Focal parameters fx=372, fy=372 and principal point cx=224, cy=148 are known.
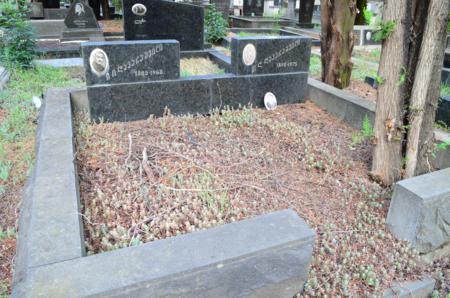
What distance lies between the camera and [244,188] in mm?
2836

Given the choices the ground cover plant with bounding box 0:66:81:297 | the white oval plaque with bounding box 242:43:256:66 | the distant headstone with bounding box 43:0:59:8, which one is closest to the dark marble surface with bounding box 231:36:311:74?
the white oval plaque with bounding box 242:43:256:66

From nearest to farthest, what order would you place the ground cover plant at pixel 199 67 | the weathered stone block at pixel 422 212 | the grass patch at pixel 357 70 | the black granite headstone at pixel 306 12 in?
the weathered stone block at pixel 422 212 < the ground cover plant at pixel 199 67 < the grass patch at pixel 357 70 < the black granite headstone at pixel 306 12

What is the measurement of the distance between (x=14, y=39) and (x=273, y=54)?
4.71 meters

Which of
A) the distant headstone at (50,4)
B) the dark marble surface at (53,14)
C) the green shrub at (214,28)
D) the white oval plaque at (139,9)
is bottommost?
the green shrub at (214,28)

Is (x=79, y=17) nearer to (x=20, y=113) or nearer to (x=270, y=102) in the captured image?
(x=20, y=113)

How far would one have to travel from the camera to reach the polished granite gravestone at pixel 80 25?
9961 millimetres

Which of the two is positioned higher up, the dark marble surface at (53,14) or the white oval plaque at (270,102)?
the dark marble surface at (53,14)

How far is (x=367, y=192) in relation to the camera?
292 centimetres

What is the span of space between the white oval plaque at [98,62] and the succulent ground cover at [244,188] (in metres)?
0.57

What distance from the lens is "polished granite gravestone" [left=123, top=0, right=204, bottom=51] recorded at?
6879 millimetres

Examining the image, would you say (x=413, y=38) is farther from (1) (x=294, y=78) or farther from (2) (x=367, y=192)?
(1) (x=294, y=78)

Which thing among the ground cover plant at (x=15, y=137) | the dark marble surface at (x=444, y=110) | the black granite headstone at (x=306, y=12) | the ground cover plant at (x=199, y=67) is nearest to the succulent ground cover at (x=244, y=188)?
the ground cover plant at (x=15, y=137)

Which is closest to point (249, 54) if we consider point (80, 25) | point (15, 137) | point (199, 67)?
point (199, 67)

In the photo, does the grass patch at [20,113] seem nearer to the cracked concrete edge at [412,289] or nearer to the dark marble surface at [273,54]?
the dark marble surface at [273,54]
